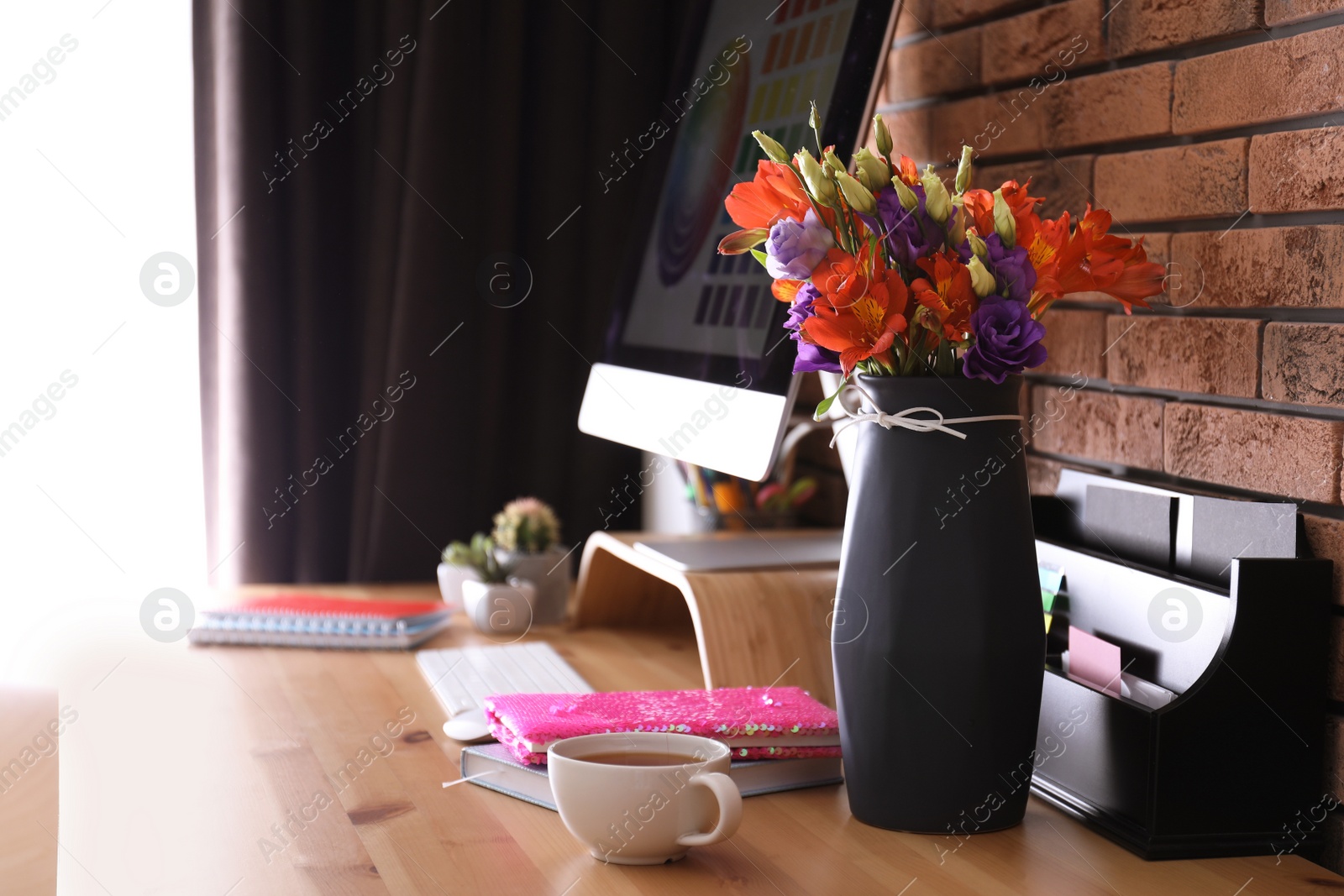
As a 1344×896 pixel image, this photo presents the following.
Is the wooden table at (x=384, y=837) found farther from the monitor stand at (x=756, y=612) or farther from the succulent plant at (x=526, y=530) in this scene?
the succulent plant at (x=526, y=530)

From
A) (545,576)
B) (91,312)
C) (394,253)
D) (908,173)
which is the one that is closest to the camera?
(908,173)

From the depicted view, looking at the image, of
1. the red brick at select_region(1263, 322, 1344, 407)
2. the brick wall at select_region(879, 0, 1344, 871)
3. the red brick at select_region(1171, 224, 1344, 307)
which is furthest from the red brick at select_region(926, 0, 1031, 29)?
the red brick at select_region(1263, 322, 1344, 407)

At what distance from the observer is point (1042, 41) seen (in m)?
1.05

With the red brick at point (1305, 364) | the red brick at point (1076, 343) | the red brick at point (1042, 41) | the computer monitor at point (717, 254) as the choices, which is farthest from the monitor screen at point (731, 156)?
the red brick at point (1305, 364)

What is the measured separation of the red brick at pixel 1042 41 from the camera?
0.99m

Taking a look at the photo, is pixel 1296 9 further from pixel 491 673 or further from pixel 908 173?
pixel 491 673

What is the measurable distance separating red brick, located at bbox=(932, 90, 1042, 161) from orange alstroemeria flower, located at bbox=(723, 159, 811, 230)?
0.42 m

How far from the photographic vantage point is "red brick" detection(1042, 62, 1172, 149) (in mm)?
909

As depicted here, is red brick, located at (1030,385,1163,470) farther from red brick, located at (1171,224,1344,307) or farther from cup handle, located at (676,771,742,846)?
cup handle, located at (676,771,742,846)

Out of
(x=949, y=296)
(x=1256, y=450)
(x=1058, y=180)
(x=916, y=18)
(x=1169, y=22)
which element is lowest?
(x=1256, y=450)

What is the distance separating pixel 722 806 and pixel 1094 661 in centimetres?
30

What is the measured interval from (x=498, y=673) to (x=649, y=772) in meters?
0.46

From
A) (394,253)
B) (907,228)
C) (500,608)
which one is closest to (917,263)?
(907,228)

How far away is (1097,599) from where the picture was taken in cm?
84
